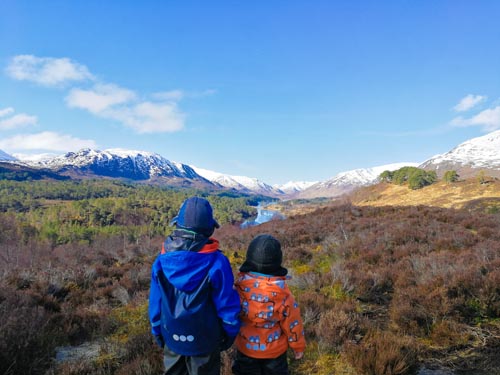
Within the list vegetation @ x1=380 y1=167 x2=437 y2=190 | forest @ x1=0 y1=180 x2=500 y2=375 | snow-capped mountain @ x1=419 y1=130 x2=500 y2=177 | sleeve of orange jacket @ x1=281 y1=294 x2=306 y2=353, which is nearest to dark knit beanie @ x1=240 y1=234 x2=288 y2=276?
sleeve of orange jacket @ x1=281 y1=294 x2=306 y2=353

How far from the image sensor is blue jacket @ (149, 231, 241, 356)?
204cm

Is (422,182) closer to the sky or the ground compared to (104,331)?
closer to the sky

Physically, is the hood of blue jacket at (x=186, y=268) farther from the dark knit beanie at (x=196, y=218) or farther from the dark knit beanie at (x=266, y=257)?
the dark knit beanie at (x=266, y=257)

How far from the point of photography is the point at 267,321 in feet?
7.73

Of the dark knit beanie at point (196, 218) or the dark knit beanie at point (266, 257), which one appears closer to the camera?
the dark knit beanie at point (196, 218)

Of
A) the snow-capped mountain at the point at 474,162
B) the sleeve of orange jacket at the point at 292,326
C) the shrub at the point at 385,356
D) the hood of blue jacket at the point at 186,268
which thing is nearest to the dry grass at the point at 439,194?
the shrub at the point at 385,356

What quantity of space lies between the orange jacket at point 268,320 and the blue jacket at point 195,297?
0.23 m

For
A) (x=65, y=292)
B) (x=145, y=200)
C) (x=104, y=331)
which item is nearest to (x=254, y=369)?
(x=104, y=331)

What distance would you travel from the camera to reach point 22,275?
7496 millimetres

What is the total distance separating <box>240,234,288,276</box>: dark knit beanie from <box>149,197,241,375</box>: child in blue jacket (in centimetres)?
35

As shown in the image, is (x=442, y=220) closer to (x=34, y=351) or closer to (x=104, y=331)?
(x=104, y=331)

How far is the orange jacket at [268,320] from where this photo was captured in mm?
2338

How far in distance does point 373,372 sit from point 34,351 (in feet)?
13.1

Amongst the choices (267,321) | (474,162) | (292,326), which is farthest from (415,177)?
(474,162)
